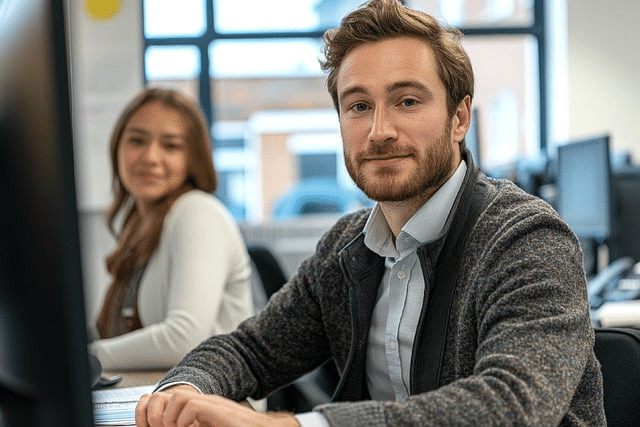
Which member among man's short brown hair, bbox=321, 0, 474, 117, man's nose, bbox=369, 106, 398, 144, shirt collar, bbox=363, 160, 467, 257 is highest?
man's short brown hair, bbox=321, 0, 474, 117

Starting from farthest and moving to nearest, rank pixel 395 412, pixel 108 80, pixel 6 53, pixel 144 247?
pixel 108 80, pixel 144 247, pixel 395 412, pixel 6 53

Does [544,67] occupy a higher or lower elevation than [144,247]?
higher

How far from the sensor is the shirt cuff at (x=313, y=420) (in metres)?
1.05

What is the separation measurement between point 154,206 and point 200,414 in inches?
53.1

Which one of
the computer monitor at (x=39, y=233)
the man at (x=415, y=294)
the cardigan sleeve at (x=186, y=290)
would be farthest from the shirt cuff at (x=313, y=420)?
the cardigan sleeve at (x=186, y=290)

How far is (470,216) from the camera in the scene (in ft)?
4.44

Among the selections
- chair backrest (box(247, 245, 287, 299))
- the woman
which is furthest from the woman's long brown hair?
chair backrest (box(247, 245, 287, 299))

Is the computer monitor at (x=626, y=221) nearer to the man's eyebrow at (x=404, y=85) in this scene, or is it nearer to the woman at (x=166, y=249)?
the woman at (x=166, y=249)

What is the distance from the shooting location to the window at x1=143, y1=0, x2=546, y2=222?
584 centimetres

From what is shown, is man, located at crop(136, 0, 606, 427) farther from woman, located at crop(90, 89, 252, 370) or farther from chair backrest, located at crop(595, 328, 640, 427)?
woman, located at crop(90, 89, 252, 370)

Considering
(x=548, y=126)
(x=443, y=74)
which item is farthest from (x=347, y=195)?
(x=443, y=74)

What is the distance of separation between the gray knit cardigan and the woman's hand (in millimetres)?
86

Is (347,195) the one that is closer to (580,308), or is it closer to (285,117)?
(285,117)

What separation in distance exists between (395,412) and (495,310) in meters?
0.22
